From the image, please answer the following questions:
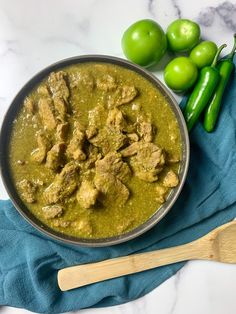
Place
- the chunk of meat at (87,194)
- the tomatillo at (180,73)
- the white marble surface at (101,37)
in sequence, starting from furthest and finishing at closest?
the white marble surface at (101,37)
the tomatillo at (180,73)
the chunk of meat at (87,194)

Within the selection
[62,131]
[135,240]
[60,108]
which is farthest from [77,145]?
[135,240]

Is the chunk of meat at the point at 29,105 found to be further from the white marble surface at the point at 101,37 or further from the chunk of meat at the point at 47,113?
the white marble surface at the point at 101,37

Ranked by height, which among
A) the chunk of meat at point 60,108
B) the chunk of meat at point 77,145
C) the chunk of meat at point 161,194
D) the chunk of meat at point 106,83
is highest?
the chunk of meat at point 106,83

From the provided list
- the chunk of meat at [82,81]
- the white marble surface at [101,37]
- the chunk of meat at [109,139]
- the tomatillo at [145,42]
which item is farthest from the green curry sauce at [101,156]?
the white marble surface at [101,37]

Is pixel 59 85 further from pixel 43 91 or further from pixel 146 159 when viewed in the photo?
pixel 146 159

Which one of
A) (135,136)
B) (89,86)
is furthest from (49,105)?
(135,136)

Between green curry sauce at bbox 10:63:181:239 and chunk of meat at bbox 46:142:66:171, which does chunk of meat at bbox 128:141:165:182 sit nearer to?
green curry sauce at bbox 10:63:181:239

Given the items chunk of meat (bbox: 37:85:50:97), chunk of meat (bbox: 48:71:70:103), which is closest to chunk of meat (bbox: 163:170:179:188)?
chunk of meat (bbox: 48:71:70:103)
